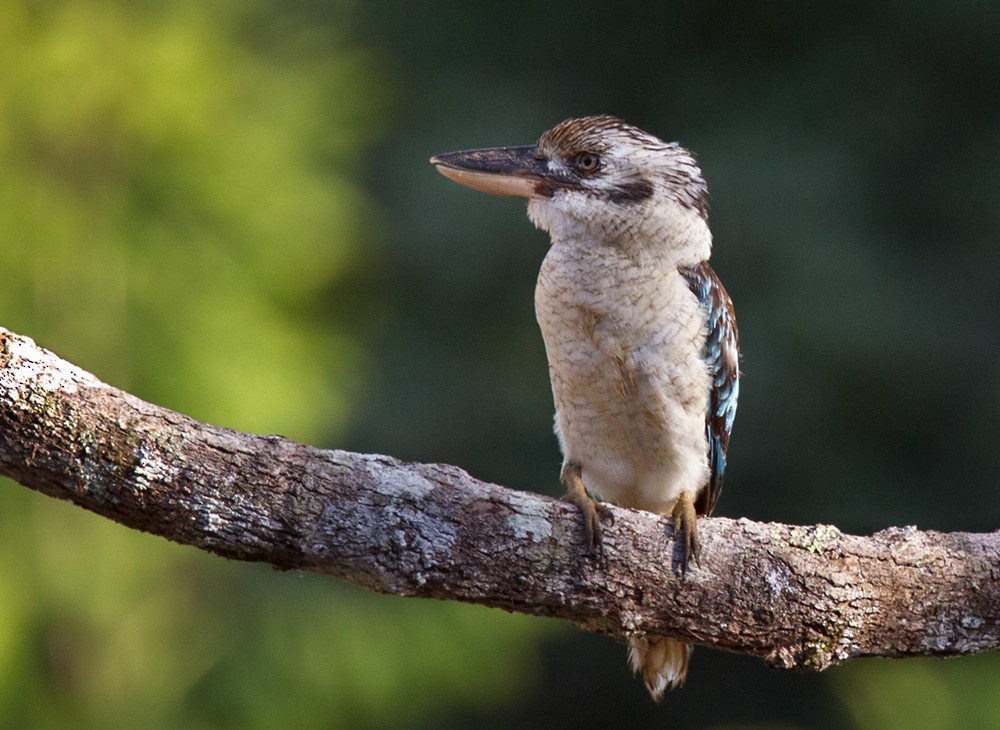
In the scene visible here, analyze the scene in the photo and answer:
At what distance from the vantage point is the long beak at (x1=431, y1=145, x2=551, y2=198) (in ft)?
13.9

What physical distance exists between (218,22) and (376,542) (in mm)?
4767

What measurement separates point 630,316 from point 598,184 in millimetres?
458

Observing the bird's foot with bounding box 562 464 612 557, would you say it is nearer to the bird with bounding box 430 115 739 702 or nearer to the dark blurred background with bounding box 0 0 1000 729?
the bird with bounding box 430 115 739 702

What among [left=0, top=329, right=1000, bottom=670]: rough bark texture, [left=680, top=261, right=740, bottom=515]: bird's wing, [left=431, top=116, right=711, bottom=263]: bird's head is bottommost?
[left=0, top=329, right=1000, bottom=670]: rough bark texture

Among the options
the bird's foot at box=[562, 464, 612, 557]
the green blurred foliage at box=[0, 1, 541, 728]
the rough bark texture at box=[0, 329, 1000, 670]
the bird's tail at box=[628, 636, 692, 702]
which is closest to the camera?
the rough bark texture at box=[0, 329, 1000, 670]

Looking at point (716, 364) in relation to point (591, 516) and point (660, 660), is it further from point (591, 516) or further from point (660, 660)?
point (591, 516)

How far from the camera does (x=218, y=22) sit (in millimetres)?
7098

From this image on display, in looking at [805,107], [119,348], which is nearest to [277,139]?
[119,348]

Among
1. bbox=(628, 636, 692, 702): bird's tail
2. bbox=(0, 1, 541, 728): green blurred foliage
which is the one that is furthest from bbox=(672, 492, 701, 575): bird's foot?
bbox=(0, 1, 541, 728): green blurred foliage

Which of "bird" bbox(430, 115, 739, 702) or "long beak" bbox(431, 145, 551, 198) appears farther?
"long beak" bbox(431, 145, 551, 198)

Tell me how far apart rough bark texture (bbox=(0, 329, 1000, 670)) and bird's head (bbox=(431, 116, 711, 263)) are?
3.36ft

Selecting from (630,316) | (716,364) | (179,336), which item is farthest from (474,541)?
(179,336)

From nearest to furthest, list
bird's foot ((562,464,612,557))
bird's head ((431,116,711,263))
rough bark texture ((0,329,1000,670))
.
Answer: rough bark texture ((0,329,1000,670)), bird's foot ((562,464,612,557)), bird's head ((431,116,711,263))

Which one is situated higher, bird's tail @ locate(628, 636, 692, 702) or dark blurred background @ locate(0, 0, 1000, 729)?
dark blurred background @ locate(0, 0, 1000, 729)
